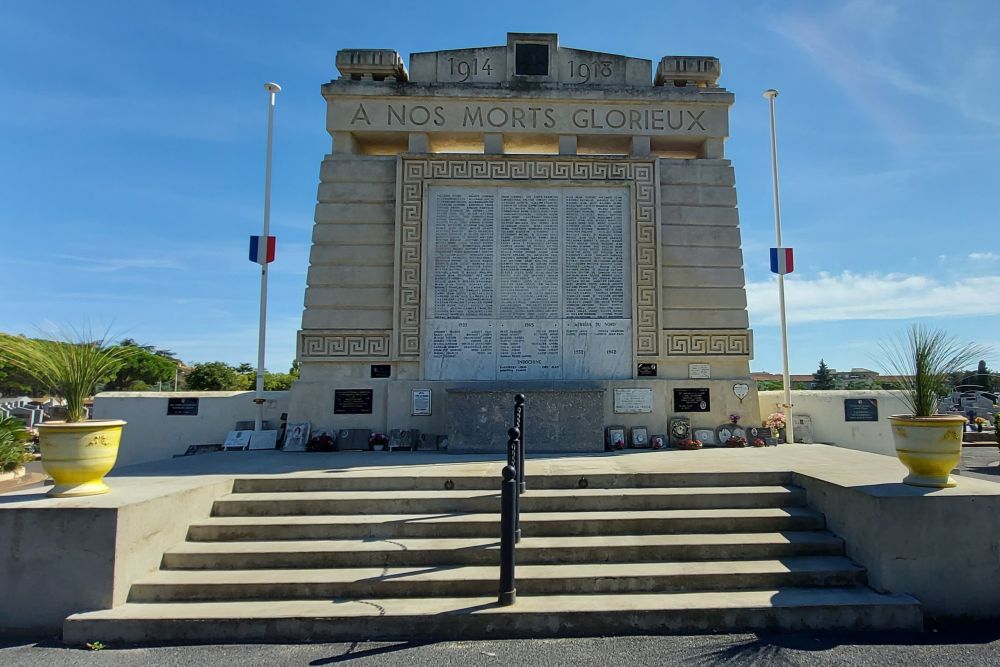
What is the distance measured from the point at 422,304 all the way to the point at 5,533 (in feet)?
20.8

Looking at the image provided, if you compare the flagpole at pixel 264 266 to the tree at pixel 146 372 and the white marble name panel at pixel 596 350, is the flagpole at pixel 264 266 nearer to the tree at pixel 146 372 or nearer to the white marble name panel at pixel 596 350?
the white marble name panel at pixel 596 350

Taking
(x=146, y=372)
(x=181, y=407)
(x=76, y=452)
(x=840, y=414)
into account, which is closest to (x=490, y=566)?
(x=76, y=452)

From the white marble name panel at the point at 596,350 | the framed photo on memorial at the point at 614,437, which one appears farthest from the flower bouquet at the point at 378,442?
the framed photo on memorial at the point at 614,437

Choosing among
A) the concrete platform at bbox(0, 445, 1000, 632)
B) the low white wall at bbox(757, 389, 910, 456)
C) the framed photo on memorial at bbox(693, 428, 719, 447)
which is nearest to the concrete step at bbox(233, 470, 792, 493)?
the concrete platform at bbox(0, 445, 1000, 632)

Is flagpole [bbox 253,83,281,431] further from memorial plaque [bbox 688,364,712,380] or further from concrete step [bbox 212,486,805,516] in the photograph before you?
memorial plaque [bbox 688,364,712,380]

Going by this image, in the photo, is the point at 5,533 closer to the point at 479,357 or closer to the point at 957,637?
the point at 479,357

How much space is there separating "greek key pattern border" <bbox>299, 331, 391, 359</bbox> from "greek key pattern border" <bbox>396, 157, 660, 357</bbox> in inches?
13.5

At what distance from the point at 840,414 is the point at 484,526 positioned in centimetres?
852

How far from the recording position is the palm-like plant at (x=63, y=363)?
4836mm

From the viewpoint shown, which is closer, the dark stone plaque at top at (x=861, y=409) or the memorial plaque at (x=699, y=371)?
the memorial plaque at (x=699, y=371)

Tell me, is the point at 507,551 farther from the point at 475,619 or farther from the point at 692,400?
the point at 692,400

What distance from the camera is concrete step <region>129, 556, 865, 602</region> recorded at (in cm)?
443

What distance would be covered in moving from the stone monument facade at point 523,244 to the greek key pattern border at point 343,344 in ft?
0.08

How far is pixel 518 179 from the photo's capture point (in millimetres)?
9992
